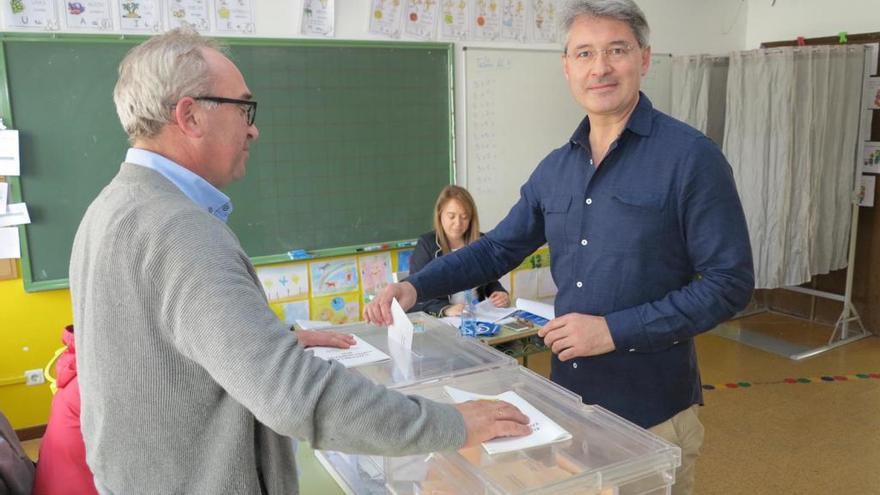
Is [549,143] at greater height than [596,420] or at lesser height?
greater

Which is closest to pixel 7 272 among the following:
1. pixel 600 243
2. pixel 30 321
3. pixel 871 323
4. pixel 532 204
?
pixel 30 321

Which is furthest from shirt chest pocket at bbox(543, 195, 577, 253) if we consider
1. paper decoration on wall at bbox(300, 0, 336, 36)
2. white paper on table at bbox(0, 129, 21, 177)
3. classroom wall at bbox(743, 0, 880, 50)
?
classroom wall at bbox(743, 0, 880, 50)

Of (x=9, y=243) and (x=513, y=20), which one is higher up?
(x=513, y=20)

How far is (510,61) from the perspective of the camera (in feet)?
14.3

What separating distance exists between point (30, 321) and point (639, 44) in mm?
3160

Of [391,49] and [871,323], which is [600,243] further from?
[871,323]

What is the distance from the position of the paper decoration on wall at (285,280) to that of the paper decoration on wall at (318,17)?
1.31 m

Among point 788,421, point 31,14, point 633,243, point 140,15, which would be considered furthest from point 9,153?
point 788,421

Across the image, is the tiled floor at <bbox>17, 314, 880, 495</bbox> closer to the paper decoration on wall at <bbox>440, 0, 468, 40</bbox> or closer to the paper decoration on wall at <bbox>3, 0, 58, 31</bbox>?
the paper decoration on wall at <bbox>3, 0, 58, 31</bbox>

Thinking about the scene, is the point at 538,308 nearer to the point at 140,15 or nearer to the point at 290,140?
the point at 290,140

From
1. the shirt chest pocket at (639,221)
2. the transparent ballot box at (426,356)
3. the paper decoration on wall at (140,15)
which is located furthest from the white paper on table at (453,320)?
the paper decoration on wall at (140,15)

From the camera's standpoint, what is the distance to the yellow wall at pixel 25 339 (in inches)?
128

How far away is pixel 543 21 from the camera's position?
4.45 meters

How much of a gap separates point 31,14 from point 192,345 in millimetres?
2878
